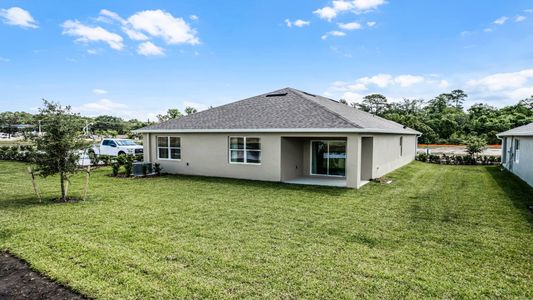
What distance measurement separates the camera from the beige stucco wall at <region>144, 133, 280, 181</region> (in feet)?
45.4

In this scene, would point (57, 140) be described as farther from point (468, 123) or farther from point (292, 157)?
point (468, 123)

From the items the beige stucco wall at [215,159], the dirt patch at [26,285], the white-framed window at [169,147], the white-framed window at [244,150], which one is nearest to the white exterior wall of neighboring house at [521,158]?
the beige stucco wall at [215,159]

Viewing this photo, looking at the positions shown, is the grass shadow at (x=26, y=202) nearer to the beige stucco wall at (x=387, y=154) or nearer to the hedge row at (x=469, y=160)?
the beige stucco wall at (x=387, y=154)

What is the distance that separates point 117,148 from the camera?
24625mm

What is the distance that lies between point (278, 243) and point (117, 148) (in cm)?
2215

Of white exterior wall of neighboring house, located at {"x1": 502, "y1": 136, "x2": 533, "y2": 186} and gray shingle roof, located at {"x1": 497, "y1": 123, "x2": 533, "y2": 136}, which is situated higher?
gray shingle roof, located at {"x1": 497, "y1": 123, "x2": 533, "y2": 136}

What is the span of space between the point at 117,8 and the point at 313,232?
50.6ft

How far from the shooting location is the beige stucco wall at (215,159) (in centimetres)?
1384

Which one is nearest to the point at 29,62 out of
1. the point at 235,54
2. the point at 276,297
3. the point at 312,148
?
the point at 235,54

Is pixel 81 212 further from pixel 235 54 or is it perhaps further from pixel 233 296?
pixel 235 54

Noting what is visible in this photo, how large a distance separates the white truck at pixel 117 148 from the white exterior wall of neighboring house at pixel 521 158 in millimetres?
23835

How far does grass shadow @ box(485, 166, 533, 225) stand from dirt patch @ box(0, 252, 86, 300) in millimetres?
9822

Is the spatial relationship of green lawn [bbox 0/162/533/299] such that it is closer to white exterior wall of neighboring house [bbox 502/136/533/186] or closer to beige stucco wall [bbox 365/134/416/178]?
white exterior wall of neighboring house [bbox 502/136/533/186]

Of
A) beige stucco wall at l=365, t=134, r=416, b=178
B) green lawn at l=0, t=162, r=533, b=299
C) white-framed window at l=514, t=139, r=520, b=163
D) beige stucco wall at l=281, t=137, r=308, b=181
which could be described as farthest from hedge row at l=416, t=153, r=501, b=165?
beige stucco wall at l=281, t=137, r=308, b=181
